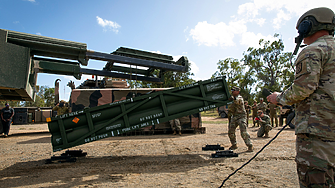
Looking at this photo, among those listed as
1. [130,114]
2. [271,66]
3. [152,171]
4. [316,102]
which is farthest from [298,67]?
[271,66]

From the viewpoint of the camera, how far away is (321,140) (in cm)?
182

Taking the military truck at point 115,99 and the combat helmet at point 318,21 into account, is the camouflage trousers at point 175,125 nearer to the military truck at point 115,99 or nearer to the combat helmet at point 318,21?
the military truck at point 115,99

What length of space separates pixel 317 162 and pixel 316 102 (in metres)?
0.54

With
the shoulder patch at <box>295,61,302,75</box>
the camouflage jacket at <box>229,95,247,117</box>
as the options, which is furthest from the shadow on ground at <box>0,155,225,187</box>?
the shoulder patch at <box>295,61,302,75</box>

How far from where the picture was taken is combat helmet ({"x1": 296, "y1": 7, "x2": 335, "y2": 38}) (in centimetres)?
197

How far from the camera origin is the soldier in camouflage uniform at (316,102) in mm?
1776

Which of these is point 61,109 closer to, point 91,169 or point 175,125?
point 175,125

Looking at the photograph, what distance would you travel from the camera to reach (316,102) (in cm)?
189

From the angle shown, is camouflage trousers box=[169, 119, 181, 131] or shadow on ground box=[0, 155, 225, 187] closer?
shadow on ground box=[0, 155, 225, 187]

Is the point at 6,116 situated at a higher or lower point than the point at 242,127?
higher

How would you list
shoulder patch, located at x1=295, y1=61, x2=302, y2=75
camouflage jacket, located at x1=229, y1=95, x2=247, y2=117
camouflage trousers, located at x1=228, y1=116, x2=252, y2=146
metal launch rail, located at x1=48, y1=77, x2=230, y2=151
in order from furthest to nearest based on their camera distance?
camouflage jacket, located at x1=229, y1=95, x2=247, y2=117
camouflage trousers, located at x1=228, y1=116, x2=252, y2=146
metal launch rail, located at x1=48, y1=77, x2=230, y2=151
shoulder patch, located at x1=295, y1=61, x2=302, y2=75

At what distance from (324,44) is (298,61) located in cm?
27

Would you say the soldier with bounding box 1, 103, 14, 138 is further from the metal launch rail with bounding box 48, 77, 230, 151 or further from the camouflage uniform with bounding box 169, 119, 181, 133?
the camouflage uniform with bounding box 169, 119, 181, 133

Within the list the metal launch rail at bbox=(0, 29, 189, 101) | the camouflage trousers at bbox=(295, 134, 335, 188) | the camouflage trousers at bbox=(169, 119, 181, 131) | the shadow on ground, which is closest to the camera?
the camouflage trousers at bbox=(295, 134, 335, 188)
